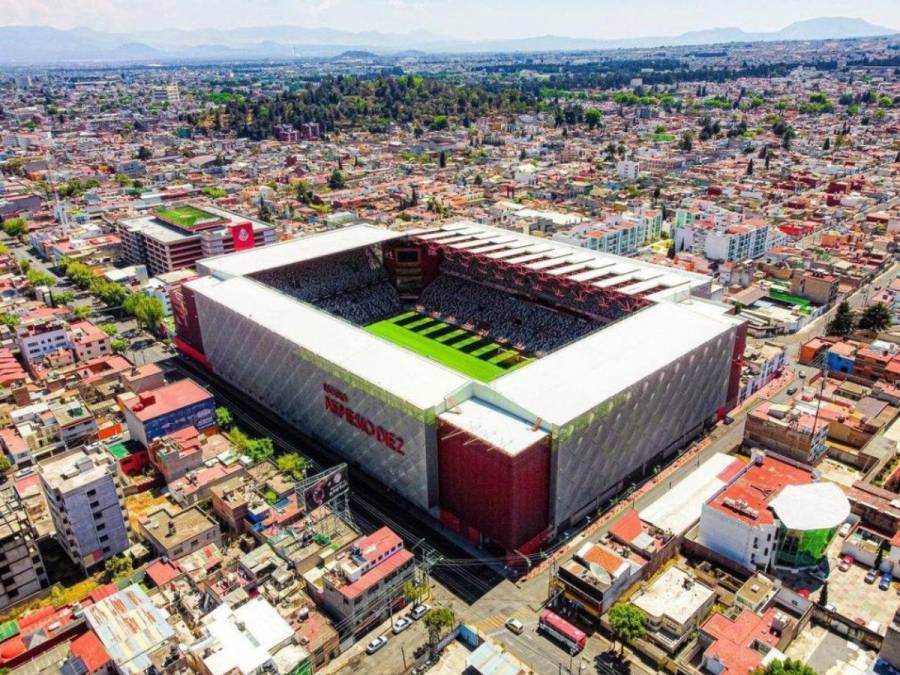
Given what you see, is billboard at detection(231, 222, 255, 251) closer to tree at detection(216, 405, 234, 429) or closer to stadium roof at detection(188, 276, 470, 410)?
stadium roof at detection(188, 276, 470, 410)

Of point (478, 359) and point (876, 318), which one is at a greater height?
point (876, 318)

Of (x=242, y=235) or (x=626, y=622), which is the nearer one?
(x=626, y=622)

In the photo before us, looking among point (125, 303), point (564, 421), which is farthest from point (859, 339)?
point (125, 303)

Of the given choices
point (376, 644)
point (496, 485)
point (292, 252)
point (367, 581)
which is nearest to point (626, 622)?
point (496, 485)

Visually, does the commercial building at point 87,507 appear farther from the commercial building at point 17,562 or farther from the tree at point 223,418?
the tree at point 223,418

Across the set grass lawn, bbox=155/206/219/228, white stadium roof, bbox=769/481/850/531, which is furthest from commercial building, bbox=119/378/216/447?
grass lawn, bbox=155/206/219/228

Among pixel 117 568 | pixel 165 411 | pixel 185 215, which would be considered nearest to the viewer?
pixel 117 568

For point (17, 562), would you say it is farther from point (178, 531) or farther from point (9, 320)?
point (9, 320)
